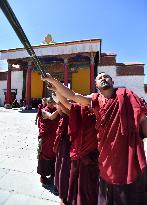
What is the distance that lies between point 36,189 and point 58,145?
2.81ft

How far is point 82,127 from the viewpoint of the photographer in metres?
2.64

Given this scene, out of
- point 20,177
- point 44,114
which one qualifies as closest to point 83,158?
point 44,114

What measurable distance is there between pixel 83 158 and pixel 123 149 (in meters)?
0.73

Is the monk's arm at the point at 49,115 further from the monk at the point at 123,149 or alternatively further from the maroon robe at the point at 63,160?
the monk at the point at 123,149

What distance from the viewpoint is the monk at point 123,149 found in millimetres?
1957

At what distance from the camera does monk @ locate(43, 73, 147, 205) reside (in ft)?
6.42

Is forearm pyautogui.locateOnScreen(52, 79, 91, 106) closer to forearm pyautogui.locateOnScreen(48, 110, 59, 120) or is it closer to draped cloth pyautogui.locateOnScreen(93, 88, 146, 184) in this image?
draped cloth pyautogui.locateOnScreen(93, 88, 146, 184)

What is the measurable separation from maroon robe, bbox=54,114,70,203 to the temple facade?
13.8m

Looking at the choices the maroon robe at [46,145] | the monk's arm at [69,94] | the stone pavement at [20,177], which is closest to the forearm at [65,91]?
the monk's arm at [69,94]

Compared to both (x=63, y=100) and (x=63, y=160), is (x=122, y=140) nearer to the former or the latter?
(x=63, y=100)

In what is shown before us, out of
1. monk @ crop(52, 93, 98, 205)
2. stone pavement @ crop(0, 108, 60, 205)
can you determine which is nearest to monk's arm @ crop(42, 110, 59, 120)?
monk @ crop(52, 93, 98, 205)

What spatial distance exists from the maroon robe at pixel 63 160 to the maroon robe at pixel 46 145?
536 mm

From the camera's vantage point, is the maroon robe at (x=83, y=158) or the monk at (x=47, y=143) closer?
the maroon robe at (x=83, y=158)

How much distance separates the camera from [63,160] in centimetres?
305
